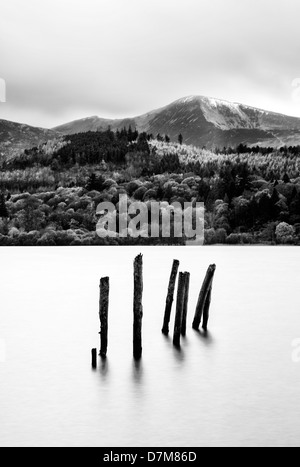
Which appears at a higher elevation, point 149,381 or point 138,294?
point 138,294

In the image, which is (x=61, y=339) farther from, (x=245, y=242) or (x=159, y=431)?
(x=245, y=242)

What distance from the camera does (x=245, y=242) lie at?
620ft

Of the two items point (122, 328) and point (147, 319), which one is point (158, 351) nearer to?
point (122, 328)

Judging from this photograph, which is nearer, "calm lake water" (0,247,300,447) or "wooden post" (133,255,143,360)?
"calm lake water" (0,247,300,447)

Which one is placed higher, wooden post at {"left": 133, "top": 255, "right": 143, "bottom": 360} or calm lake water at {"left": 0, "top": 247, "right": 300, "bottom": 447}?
wooden post at {"left": 133, "top": 255, "right": 143, "bottom": 360}

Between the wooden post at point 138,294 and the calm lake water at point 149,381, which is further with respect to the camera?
the wooden post at point 138,294

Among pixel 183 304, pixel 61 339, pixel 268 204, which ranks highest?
pixel 268 204

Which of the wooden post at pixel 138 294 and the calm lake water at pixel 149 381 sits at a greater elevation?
the wooden post at pixel 138 294

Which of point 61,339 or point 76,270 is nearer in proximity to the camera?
point 61,339

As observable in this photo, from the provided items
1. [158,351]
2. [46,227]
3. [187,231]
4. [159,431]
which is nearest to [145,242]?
[187,231]

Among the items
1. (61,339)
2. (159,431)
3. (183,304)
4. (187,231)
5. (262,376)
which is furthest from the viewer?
(187,231)
